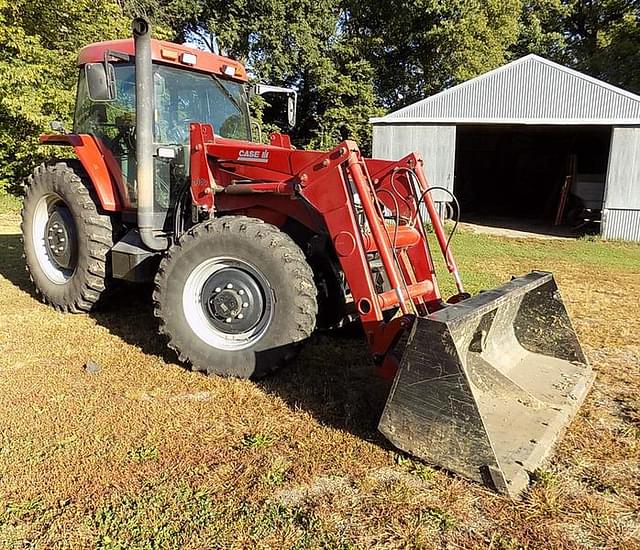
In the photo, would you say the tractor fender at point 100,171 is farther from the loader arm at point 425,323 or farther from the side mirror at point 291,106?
the side mirror at point 291,106

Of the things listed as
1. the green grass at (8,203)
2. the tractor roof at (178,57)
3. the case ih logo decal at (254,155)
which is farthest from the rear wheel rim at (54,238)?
the green grass at (8,203)

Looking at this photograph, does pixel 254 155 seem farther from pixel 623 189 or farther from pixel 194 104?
pixel 623 189

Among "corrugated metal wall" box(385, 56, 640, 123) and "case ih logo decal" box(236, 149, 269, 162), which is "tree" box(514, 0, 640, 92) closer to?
"corrugated metal wall" box(385, 56, 640, 123)

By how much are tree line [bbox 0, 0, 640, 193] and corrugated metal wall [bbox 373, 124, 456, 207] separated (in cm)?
704

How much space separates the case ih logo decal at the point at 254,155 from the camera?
4.20 m

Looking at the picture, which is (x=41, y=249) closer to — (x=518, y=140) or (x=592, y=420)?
(x=592, y=420)

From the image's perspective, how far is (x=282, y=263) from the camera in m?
3.78

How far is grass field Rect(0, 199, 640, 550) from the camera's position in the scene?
253cm

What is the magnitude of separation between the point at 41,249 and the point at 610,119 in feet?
40.9

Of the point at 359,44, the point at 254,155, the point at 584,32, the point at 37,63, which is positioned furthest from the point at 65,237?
the point at 584,32

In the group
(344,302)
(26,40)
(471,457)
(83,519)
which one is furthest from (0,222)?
(471,457)

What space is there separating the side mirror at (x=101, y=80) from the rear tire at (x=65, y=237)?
1.23 meters

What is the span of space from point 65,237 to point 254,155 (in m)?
2.42

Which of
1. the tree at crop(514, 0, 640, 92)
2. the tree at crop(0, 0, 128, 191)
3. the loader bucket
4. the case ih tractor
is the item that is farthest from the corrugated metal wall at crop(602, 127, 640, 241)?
the tree at crop(514, 0, 640, 92)
